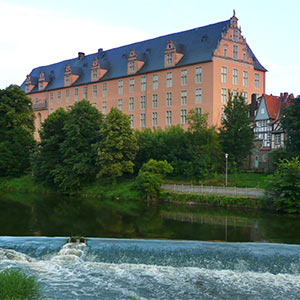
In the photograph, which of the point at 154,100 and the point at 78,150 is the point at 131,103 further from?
the point at 78,150

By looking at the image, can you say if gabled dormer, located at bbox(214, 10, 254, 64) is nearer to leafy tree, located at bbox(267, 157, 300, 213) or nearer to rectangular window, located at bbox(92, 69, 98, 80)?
rectangular window, located at bbox(92, 69, 98, 80)

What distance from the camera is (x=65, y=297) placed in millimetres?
11461

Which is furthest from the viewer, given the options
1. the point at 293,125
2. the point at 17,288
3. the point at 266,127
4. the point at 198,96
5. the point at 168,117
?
the point at 168,117

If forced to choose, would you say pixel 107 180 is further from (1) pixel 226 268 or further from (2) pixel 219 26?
(1) pixel 226 268

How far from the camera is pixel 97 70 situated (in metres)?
60.9

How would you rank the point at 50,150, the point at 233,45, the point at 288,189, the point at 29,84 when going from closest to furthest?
the point at 288,189 → the point at 50,150 → the point at 233,45 → the point at 29,84

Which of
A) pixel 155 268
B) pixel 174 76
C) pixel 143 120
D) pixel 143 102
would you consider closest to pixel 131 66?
pixel 143 102

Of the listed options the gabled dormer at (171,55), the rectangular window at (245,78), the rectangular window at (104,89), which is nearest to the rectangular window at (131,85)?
the rectangular window at (104,89)

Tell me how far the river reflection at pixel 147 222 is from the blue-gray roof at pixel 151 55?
2226cm

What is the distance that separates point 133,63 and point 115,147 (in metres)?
19.1

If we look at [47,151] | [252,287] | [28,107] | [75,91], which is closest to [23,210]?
[47,151]

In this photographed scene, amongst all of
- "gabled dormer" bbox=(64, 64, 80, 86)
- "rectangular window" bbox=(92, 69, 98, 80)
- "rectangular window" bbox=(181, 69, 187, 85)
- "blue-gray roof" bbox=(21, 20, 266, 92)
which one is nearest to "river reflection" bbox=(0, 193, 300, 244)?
"rectangular window" bbox=(181, 69, 187, 85)

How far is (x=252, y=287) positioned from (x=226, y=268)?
2.08 m

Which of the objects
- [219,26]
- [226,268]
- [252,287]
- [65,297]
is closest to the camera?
[65,297]
